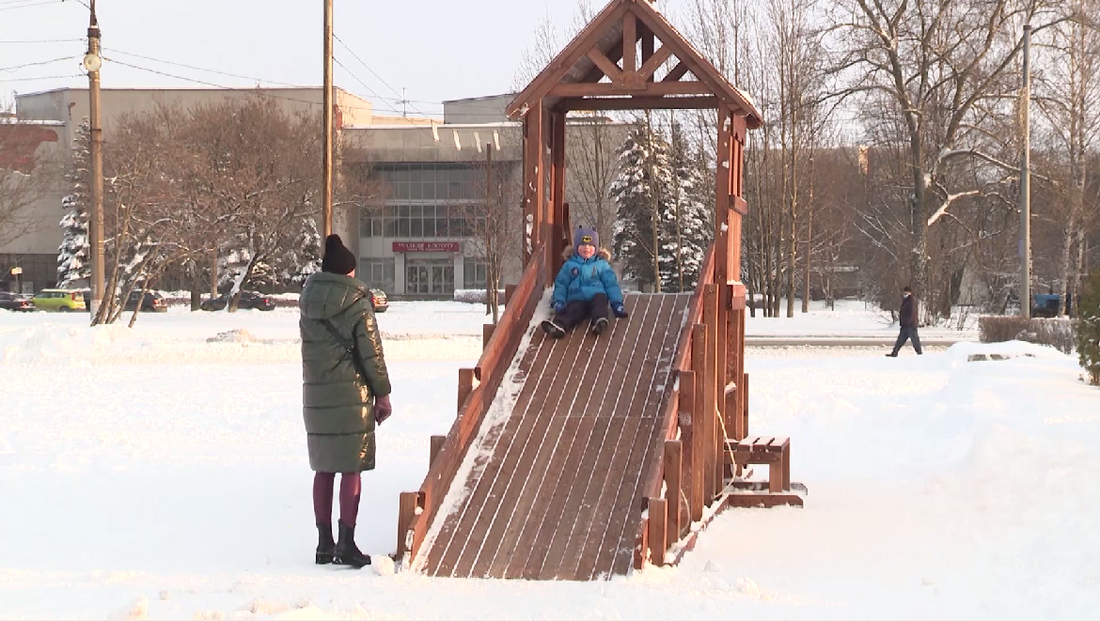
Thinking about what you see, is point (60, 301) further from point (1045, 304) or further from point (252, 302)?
point (1045, 304)

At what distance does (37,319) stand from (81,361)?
79.6ft

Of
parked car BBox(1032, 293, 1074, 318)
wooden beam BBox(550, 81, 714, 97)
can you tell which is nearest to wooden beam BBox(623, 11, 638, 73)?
wooden beam BBox(550, 81, 714, 97)

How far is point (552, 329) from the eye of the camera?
9.11 metres

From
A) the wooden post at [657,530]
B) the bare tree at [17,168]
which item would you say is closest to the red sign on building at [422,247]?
the bare tree at [17,168]

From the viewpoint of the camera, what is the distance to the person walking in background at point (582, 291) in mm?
9180

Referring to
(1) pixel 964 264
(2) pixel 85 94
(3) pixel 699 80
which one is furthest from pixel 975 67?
(2) pixel 85 94

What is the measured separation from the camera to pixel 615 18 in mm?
9102

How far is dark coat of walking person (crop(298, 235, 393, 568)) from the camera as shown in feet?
22.8

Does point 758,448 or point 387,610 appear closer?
point 387,610

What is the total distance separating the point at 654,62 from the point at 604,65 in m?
0.41

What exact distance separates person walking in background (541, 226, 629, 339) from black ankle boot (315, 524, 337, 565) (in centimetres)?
274

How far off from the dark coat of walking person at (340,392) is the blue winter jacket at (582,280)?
98.0 inches

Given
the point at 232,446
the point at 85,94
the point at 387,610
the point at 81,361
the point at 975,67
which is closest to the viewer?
the point at 387,610

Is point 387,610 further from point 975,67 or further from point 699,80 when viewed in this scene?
point 975,67
